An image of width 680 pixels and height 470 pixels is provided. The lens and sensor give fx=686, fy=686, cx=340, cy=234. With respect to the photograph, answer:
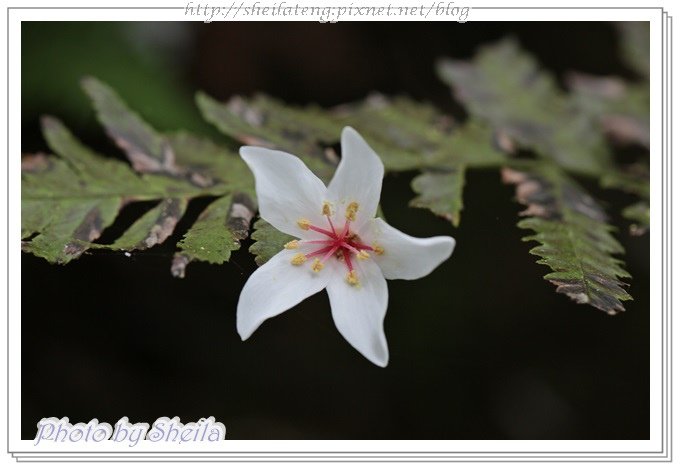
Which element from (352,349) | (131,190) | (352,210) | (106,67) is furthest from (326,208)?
(106,67)

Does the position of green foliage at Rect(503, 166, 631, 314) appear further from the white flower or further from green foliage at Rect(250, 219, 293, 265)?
green foliage at Rect(250, 219, 293, 265)

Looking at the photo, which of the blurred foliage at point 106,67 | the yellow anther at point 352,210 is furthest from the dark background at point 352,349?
the yellow anther at point 352,210

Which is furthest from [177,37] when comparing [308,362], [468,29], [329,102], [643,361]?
[643,361]

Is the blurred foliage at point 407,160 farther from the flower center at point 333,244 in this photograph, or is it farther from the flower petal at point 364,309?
the flower petal at point 364,309

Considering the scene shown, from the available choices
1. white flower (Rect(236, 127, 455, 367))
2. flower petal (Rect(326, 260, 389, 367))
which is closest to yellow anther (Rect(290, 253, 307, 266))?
white flower (Rect(236, 127, 455, 367))

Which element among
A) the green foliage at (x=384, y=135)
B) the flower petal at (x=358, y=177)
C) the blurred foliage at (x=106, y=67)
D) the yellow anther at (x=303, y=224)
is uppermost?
the blurred foliage at (x=106, y=67)

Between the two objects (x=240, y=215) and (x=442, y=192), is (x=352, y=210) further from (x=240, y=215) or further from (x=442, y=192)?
(x=442, y=192)
